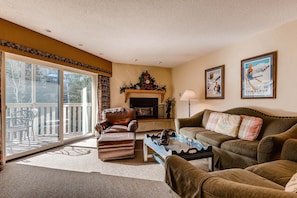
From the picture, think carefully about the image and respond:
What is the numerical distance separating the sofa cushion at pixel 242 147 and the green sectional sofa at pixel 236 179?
1.24 feet

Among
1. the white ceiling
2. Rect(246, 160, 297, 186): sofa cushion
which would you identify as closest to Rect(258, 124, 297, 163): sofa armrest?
Rect(246, 160, 297, 186): sofa cushion

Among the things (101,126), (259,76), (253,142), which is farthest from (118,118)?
(259,76)

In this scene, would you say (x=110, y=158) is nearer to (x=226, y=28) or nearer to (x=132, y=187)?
(x=132, y=187)

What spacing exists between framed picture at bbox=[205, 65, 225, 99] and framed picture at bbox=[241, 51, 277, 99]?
0.58 metres

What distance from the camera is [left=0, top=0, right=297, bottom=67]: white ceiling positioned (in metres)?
2.19

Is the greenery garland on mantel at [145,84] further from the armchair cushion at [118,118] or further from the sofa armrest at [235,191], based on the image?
the sofa armrest at [235,191]

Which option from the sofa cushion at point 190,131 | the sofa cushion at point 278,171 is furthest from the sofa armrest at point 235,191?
the sofa cushion at point 190,131

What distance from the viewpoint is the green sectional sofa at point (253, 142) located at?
2086 mm

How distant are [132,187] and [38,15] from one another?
111 inches

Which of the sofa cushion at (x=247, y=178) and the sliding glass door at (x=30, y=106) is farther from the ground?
the sliding glass door at (x=30, y=106)

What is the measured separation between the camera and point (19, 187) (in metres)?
2.15

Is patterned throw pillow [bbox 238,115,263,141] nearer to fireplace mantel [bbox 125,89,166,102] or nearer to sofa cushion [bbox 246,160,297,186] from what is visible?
sofa cushion [bbox 246,160,297,186]

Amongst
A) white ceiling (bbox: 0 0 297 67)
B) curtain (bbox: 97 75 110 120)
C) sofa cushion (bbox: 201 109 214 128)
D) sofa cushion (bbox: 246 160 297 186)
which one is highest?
white ceiling (bbox: 0 0 297 67)

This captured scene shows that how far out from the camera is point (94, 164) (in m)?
2.91
